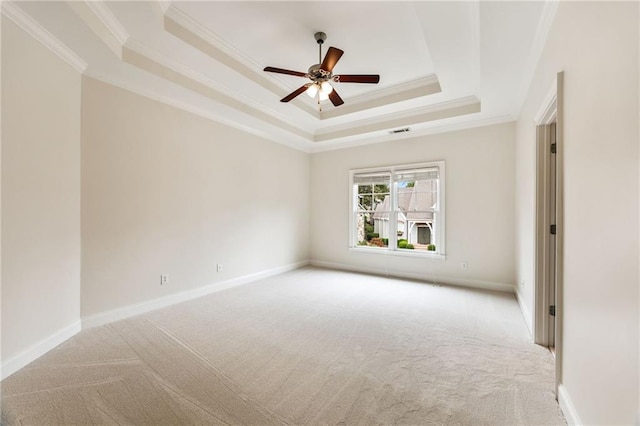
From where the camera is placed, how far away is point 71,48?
8.32ft

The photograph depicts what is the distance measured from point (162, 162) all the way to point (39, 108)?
135cm

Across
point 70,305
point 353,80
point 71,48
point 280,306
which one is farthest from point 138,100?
point 280,306

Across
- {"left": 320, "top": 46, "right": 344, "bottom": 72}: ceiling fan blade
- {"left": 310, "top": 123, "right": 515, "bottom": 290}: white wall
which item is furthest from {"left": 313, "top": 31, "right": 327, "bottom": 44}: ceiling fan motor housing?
{"left": 310, "top": 123, "right": 515, "bottom": 290}: white wall

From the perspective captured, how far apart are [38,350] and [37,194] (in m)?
1.34

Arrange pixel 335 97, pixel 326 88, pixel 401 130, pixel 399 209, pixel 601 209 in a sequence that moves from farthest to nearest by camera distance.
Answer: pixel 399 209
pixel 401 130
pixel 335 97
pixel 326 88
pixel 601 209

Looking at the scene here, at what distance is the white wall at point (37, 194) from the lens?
6.98ft

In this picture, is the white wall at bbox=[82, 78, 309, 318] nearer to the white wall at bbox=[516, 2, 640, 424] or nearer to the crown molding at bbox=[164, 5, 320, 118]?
the crown molding at bbox=[164, 5, 320, 118]

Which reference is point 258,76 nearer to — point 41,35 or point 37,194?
point 41,35

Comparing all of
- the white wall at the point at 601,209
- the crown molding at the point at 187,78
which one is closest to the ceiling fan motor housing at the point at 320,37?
the crown molding at the point at 187,78

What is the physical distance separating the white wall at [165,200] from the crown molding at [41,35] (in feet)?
0.94

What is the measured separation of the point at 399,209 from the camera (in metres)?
5.41

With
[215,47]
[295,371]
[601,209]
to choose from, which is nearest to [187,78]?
[215,47]

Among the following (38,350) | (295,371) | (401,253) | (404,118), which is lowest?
(295,371)

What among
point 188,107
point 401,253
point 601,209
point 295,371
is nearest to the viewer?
point 601,209
